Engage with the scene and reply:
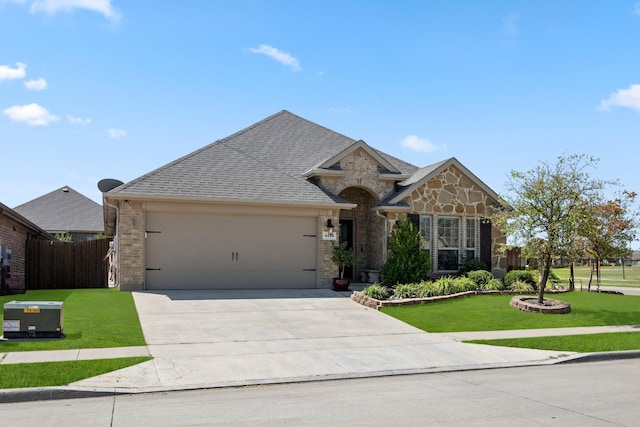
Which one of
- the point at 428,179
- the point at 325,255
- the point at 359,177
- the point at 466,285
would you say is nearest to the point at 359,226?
the point at 359,177

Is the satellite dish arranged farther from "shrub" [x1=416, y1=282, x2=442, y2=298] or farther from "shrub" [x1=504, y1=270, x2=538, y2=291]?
"shrub" [x1=504, y1=270, x2=538, y2=291]

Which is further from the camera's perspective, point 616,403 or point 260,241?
point 260,241

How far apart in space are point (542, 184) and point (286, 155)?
1078 centimetres

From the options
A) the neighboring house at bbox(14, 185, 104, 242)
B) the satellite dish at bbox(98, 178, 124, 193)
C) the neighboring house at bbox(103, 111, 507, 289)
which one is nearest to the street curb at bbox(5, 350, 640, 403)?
the neighboring house at bbox(103, 111, 507, 289)

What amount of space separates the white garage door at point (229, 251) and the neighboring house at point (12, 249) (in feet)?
16.1

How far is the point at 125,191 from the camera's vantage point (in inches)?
715

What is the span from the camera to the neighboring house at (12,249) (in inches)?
758

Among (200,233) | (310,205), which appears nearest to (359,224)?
(310,205)

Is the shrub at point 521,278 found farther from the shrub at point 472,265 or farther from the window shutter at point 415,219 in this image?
the window shutter at point 415,219

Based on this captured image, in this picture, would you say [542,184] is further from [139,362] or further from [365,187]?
[139,362]

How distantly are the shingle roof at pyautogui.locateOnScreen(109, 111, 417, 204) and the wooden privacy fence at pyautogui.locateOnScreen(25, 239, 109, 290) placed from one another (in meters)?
5.77

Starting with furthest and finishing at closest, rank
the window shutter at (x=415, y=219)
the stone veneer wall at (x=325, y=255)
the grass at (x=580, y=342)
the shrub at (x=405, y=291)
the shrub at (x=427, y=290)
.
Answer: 1. the window shutter at (x=415, y=219)
2. the stone veneer wall at (x=325, y=255)
3. the shrub at (x=427, y=290)
4. the shrub at (x=405, y=291)
5. the grass at (x=580, y=342)

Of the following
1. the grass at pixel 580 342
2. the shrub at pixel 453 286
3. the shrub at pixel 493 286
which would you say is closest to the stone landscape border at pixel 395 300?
the shrub at pixel 453 286

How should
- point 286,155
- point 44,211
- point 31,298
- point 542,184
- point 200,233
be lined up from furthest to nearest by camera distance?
point 44,211, point 286,155, point 200,233, point 31,298, point 542,184
